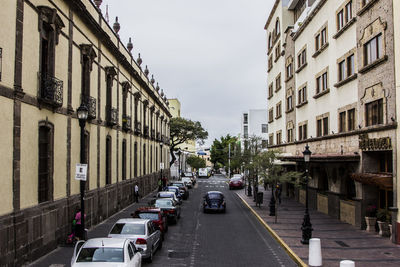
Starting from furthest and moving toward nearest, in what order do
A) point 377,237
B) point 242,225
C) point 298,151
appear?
point 298,151
point 242,225
point 377,237

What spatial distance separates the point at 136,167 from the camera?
→ 123ft

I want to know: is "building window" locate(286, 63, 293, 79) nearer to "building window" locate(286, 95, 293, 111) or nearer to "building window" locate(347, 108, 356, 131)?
"building window" locate(286, 95, 293, 111)

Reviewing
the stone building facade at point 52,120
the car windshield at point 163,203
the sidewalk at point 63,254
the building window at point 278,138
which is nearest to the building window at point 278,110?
the building window at point 278,138

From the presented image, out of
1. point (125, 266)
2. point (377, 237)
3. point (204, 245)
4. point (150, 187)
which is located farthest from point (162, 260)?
point (150, 187)

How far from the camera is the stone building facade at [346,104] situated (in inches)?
754

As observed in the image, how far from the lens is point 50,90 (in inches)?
639

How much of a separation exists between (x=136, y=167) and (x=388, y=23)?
2533cm

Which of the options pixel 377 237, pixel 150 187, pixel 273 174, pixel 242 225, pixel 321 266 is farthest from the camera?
pixel 150 187

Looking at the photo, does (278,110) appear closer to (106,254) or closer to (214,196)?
(214,196)

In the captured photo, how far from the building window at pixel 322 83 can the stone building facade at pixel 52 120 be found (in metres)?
14.8

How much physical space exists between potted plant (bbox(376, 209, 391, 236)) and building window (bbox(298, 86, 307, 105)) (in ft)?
49.5

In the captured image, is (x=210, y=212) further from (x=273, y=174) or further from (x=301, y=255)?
(x=301, y=255)

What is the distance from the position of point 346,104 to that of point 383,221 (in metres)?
7.51

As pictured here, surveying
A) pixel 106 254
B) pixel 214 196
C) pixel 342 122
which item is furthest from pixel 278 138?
pixel 106 254
